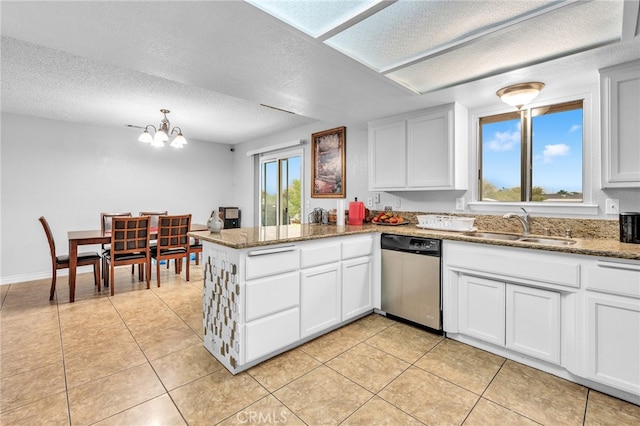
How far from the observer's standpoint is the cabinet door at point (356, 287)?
2.68 m

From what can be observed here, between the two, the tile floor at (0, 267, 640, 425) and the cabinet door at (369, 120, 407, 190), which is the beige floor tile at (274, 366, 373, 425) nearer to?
the tile floor at (0, 267, 640, 425)

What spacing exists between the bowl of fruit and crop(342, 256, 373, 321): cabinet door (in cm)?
60

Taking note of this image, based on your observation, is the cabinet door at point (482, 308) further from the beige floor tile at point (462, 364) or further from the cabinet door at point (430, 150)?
the cabinet door at point (430, 150)

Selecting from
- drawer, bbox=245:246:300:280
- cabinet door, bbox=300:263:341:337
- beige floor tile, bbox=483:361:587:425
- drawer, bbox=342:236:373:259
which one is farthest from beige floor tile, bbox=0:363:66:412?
beige floor tile, bbox=483:361:587:425

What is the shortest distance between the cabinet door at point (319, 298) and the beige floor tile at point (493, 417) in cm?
118

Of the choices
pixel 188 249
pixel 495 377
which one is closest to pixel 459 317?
pixel 495 377

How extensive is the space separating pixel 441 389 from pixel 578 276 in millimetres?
1094

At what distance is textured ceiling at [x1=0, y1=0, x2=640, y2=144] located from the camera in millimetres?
1538

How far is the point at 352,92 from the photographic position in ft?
8.57

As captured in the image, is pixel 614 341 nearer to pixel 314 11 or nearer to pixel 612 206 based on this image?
pixel 612 206

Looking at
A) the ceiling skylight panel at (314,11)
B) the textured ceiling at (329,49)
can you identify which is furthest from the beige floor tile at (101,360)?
the ceiling skylight panel at (314,11)

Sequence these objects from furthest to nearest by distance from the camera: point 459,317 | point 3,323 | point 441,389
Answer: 1. point 3,323
2. point 459,317
3. point 441,389

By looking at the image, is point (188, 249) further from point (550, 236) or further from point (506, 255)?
point (550, 236)

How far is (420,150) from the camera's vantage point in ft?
9.94
